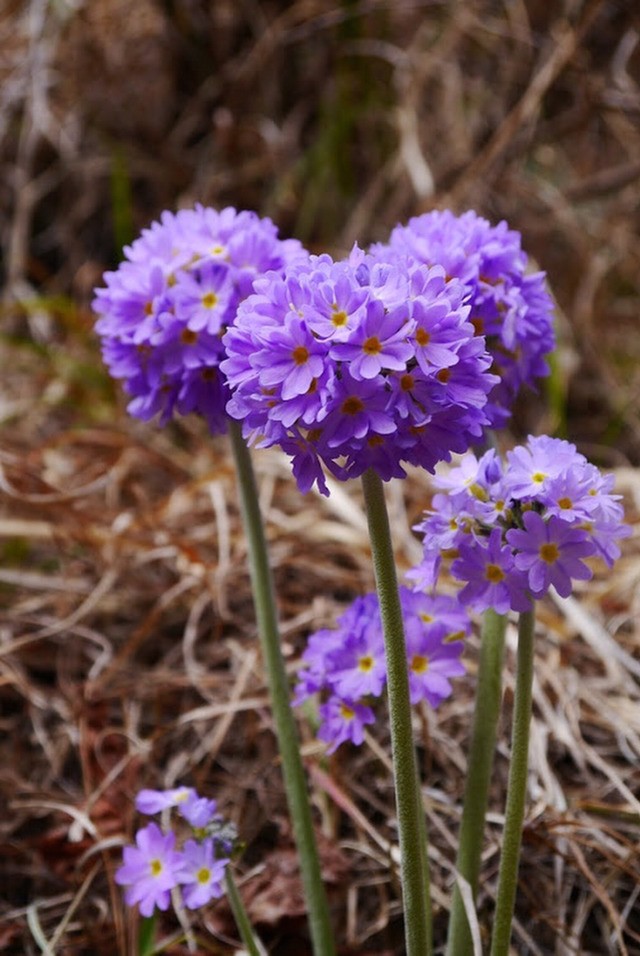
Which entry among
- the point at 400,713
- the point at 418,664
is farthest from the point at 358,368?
the point at 418,664

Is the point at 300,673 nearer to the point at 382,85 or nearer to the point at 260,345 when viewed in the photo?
the point at 260,345

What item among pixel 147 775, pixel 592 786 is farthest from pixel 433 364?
pixel 147 775

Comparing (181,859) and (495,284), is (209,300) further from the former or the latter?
(181,859)

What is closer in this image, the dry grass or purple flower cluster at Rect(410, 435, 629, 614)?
purple flower cluster at Rect(410, 435, 629, 614)

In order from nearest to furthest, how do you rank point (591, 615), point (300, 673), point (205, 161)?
point (300, 673), point (591, 615), point (205, 161)

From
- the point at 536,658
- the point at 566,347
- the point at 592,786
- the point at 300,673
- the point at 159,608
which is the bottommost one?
the point at 592,786

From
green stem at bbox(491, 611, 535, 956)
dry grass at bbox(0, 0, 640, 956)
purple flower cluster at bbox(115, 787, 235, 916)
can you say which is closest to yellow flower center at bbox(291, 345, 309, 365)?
green stem at bbox(491, 611, 535, 956)

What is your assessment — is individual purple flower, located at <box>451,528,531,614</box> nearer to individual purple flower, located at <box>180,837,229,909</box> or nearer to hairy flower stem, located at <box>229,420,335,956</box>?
hairy flower stem, located at <box>229,420,335,956</box>
